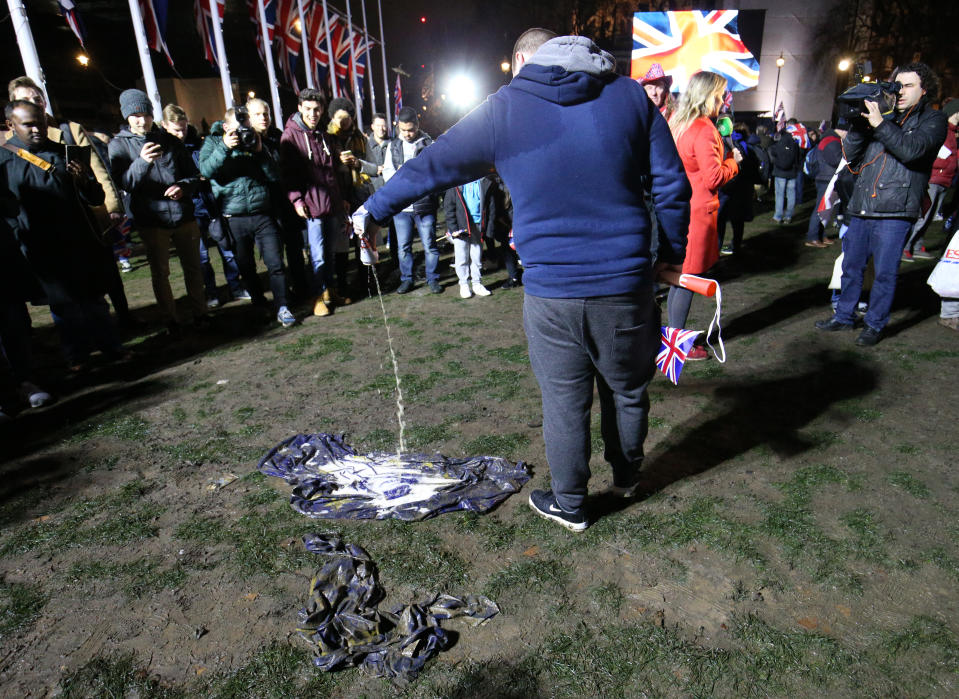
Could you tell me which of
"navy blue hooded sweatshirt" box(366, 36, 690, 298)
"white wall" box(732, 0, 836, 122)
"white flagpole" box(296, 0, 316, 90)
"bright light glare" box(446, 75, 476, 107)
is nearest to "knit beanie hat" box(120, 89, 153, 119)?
"navy blue hooded sweatshirt" box(366, 36, 690, 298)

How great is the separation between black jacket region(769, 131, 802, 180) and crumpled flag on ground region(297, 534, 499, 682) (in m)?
11.1

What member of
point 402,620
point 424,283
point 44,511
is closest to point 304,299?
point 424,283

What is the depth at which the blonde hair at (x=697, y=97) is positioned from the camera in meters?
4.16

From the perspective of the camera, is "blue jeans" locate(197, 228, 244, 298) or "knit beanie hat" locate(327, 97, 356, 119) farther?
"blue jeans" locate(197, 228, 244, 298)

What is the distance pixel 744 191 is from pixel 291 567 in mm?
8089

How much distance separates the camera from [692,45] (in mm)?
9039

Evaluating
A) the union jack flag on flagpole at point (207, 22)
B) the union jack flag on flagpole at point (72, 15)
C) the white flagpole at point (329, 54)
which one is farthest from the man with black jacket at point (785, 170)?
the white flagpole at point (329, 54)

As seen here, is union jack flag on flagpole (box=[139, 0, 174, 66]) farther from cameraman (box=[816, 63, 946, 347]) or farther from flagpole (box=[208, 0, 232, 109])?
cameraman (box=[816, 63, 946, 347])

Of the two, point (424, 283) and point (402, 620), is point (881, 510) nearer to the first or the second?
point (402, 620)

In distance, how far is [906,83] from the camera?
14.4ft

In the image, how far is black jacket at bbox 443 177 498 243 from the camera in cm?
702

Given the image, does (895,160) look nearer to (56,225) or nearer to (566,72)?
(566,72)

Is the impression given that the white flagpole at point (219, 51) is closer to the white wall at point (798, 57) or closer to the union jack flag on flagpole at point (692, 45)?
the union jack flag on flagpole at point (692, 45)

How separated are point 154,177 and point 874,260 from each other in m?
6.53
